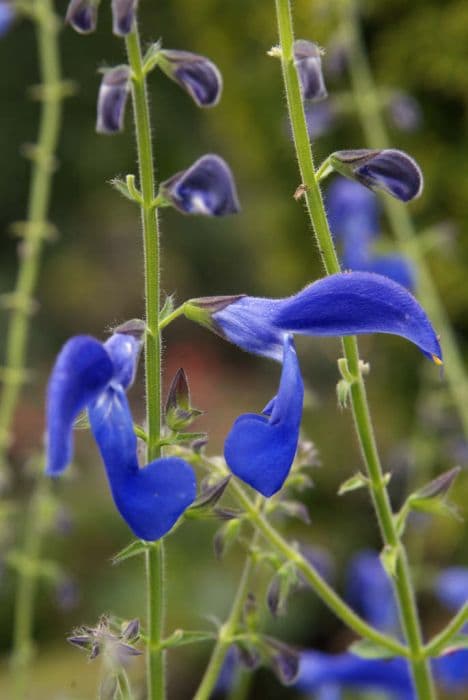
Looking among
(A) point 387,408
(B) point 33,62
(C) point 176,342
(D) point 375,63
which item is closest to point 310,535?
(A) point 387,408

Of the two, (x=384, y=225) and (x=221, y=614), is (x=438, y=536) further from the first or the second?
(x=384, y=225)

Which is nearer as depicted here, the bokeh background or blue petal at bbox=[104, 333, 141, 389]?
blue petal at bbox=[104, 333, 141, 389]

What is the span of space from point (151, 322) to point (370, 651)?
0.49 meters

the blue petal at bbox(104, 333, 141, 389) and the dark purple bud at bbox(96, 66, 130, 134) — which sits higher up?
the dark purple bud at bbox(96, 66, 130, 134)

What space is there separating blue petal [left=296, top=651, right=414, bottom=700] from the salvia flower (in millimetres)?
740

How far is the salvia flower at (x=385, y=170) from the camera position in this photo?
1046mm

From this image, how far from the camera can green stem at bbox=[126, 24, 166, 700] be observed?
3.10 ft

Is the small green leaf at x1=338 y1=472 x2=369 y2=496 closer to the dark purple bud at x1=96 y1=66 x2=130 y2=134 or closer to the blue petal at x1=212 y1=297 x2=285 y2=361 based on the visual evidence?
the blue petal at x1=212 y1=297 x2=285 y2=361

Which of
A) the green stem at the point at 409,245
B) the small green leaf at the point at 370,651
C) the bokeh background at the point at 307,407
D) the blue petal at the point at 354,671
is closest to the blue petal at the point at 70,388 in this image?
the small green leaf at the point at 370,651

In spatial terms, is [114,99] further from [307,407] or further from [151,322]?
[307,407]

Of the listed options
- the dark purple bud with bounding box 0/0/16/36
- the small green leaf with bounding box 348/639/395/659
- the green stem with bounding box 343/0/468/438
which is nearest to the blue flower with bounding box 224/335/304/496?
the small green leaf with bounding box 348/639/395/659

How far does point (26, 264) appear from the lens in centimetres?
213

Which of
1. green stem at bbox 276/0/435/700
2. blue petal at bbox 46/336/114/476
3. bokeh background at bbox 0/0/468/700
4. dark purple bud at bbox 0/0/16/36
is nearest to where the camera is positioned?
blue petal at bbox 46/336/114/476

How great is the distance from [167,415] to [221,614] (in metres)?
3.24
